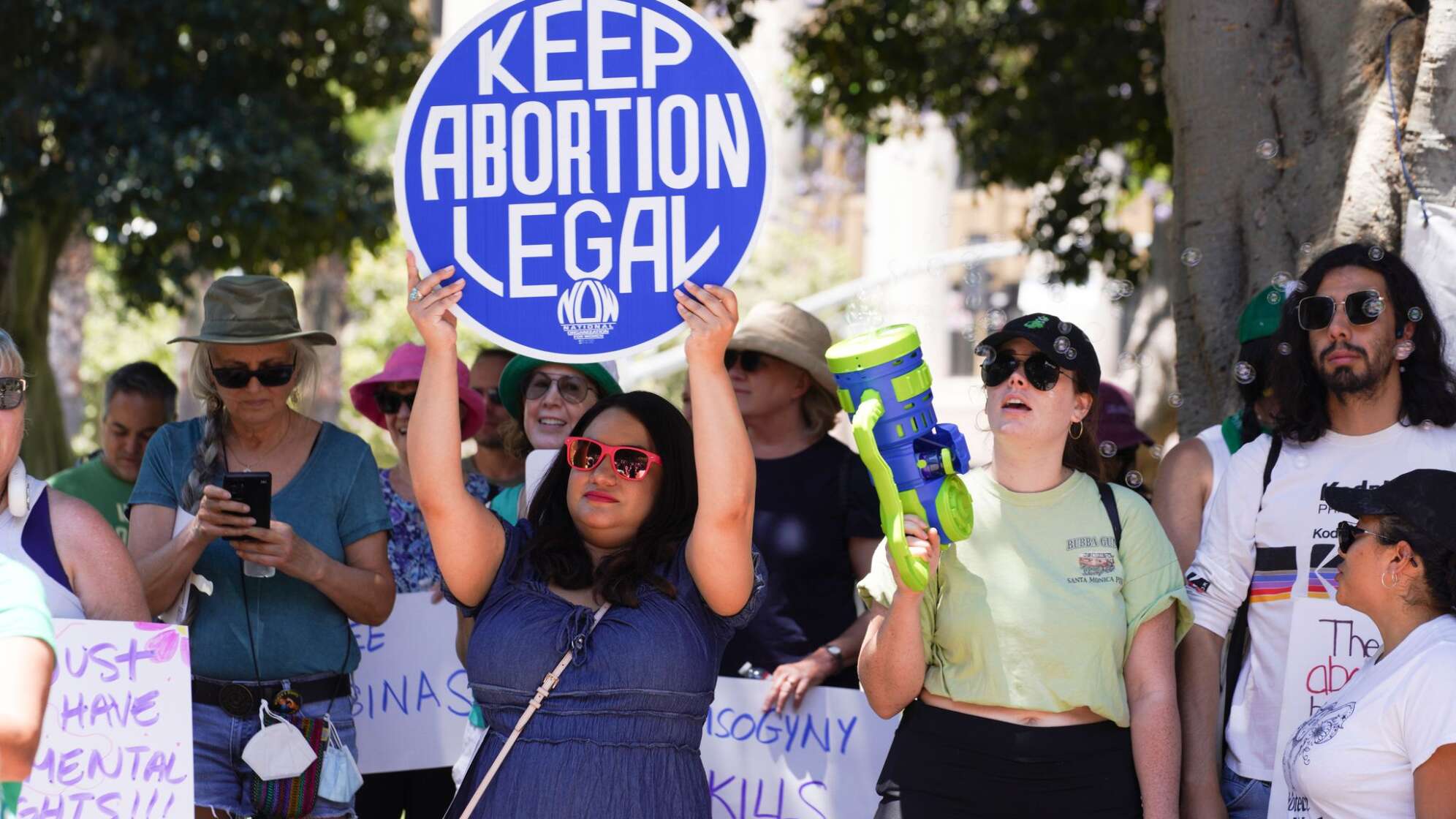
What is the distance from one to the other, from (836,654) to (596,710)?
1308 mm

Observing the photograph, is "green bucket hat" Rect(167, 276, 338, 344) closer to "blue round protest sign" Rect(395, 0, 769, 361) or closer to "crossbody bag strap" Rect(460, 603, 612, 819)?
"blue round protest sign" Rect(395, 0, 769, 361)

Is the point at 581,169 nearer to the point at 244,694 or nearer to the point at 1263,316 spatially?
the point at 244,694

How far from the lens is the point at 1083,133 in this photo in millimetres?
9266

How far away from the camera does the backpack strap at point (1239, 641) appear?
12.5 feet

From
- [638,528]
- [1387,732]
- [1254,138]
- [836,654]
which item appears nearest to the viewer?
[1387,732]

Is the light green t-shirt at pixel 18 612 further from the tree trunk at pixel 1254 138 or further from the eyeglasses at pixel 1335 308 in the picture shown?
the tree trunk at pixel 1254 138

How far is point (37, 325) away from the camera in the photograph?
1105cm

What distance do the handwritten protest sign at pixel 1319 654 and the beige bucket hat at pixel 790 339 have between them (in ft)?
5.68

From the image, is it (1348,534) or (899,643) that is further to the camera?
(899,643)

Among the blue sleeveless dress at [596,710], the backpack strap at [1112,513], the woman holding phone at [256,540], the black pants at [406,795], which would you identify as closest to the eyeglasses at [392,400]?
the woman holding phone at [256,540]

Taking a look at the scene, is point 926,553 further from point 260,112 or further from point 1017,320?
point 260,112

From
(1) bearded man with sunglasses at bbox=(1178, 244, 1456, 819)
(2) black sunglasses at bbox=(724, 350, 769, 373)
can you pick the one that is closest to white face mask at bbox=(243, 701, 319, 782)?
(2) black sunglasses at bbox=(724, 350, 769, 373)

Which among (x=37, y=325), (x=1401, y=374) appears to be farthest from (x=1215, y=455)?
(x=37, y=325)

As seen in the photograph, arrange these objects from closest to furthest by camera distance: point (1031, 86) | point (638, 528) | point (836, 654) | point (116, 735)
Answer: point (116, 735) < point (638, 528) < point (836, 654) < point (1031, 86)
